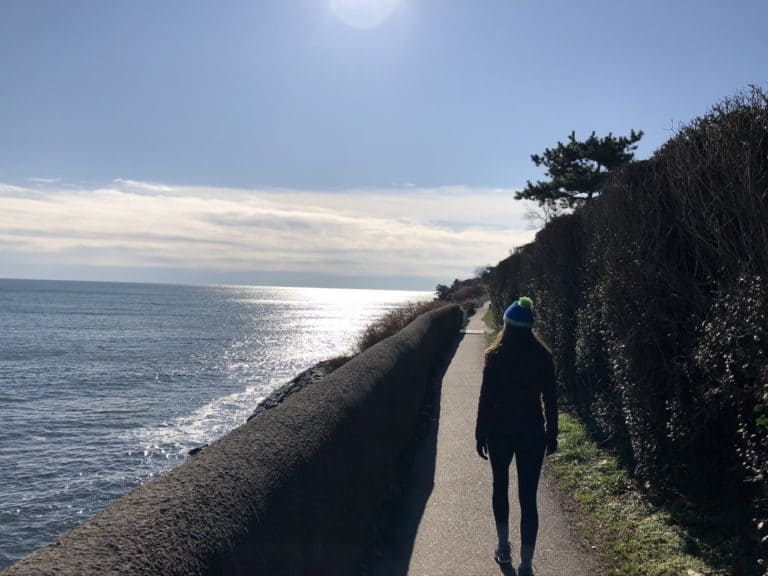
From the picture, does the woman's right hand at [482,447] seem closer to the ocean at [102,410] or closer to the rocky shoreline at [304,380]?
the ocean at [102,410]

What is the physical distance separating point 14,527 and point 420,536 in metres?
10.1

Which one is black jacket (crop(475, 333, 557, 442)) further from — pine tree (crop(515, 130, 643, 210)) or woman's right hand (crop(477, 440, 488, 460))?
pine tree (crop(515, 130, 643, 210))

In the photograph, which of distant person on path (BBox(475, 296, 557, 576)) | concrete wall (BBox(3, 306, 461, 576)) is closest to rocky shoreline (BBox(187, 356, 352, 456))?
concrete wall (BBox(3, 306, 461, 576))

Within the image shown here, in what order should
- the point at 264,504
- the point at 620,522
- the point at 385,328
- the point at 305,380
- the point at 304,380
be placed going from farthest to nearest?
the point at 385,328
the point at 304,380
the point at 305,380
the point at 620,522
the point at 264,504

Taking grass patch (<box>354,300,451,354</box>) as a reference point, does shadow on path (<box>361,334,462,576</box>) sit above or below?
below

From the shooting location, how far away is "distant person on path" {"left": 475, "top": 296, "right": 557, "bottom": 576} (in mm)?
4707

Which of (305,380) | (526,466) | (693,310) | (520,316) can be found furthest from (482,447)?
(305,380)

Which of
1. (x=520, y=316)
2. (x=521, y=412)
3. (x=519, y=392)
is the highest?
(x=520, y=316)

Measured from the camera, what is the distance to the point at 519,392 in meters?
4.73

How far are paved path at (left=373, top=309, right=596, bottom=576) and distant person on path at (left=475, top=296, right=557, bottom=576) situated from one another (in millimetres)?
334

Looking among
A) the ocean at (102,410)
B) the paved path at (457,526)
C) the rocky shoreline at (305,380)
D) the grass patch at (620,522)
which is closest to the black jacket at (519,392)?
the paved path at (457,526)

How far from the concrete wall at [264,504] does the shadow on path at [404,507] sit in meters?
0.23

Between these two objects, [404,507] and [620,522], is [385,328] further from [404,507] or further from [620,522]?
[620,522]

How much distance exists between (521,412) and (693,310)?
1.69m
